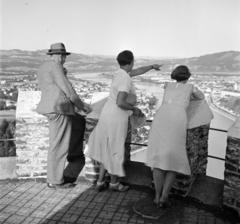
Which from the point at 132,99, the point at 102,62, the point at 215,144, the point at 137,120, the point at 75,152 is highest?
the point at 102,62

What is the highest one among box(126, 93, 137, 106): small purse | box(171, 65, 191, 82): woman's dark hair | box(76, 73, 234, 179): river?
box(171, 65, 191, 82): woman's dark hair

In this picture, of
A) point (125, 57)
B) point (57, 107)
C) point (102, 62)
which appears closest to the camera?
point (125, 57)

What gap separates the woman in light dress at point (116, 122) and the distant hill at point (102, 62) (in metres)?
6.60

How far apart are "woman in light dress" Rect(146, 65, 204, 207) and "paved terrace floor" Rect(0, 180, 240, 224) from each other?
32 centimetres

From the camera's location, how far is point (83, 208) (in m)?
3.62

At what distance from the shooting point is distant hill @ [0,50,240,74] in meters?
11.3

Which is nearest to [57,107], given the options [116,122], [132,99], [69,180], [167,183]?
[116,122]

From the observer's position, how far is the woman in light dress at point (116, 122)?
3613 millimetres

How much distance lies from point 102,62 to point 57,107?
8196mm

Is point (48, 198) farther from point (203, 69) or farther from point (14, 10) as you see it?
point (14, 10)

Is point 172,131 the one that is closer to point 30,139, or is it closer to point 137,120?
point 137,120

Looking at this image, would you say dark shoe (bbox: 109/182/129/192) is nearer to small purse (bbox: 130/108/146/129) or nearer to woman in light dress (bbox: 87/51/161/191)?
woman in light dress (bbox: 87/51/161/191)

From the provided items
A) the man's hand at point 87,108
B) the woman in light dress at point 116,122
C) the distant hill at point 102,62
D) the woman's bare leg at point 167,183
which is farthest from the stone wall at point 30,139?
the distant hill at point 102,62

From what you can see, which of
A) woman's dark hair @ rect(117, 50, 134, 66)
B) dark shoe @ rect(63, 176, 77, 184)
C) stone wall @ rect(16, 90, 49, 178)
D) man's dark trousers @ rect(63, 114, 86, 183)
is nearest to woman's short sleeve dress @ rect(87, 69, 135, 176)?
woman's dark hair @ rect(117, 50, 134, 66)
